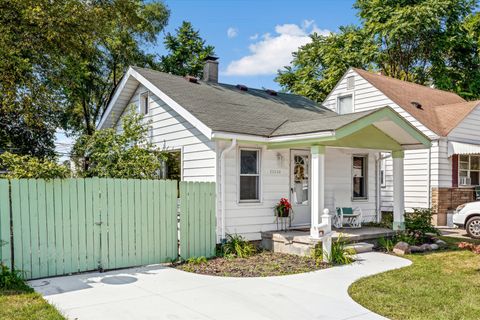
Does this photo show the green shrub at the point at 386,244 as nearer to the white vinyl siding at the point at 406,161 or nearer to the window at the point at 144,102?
the white vinyl siding at the point at 406,161

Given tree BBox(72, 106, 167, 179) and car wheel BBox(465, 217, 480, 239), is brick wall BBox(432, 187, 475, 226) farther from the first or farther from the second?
tree BBox(72, 106, 167, 179)

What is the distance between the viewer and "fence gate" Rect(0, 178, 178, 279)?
22.9 ft

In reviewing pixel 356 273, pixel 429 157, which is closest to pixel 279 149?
pixel 356 273

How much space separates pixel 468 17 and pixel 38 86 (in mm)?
23755

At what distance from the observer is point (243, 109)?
11578mm

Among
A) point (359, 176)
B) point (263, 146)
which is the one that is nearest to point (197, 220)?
point (263, 146)

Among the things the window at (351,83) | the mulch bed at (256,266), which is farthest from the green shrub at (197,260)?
the window at (351,83)

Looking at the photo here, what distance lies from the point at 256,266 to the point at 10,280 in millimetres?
4295

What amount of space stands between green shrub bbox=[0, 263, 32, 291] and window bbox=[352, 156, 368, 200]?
9.08 metres

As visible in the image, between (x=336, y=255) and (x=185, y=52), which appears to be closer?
(x=336, y=255)

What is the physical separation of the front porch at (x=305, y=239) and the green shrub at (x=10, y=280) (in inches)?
207

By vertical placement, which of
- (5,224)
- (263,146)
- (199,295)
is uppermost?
(263,146)

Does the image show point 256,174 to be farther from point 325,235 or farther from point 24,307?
point 24,307

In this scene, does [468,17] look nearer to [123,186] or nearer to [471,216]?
[471,216]
